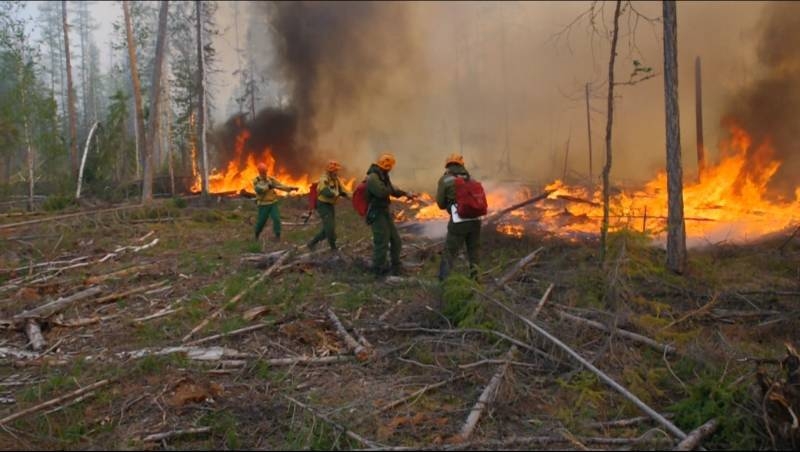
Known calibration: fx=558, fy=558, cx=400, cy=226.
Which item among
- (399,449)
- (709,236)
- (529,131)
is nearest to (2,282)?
(399,449)

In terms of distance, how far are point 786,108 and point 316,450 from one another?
1833 centimetres

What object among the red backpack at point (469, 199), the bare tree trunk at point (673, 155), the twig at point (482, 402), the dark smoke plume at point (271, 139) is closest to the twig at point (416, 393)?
the twig at point (482, 402)

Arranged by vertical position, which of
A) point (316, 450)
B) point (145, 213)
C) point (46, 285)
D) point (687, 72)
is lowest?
point (316, 450)

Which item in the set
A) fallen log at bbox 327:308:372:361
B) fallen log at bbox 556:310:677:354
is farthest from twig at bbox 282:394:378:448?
fallen log at bbox 556:310:677:354

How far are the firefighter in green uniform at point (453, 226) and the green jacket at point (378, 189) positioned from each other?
99cm

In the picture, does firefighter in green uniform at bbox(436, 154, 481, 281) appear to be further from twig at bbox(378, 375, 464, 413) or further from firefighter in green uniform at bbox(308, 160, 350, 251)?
Result: twig at bbox(378, 375, 464, 413)

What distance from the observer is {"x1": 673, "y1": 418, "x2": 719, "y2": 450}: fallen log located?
3.36m

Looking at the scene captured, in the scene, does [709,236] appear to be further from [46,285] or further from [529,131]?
[529,131]

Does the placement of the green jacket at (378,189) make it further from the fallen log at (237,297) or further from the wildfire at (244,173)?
the wildfire at (244,173)

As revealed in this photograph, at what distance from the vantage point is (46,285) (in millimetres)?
7938

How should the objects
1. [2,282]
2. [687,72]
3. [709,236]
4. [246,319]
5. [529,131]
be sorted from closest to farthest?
1. [246,319]
2. [2,282]
3. [709,236]
4. [687,72]
5. [529,131]

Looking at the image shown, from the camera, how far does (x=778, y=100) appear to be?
664 inches

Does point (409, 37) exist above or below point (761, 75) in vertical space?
above

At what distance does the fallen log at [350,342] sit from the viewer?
509 centimetres
